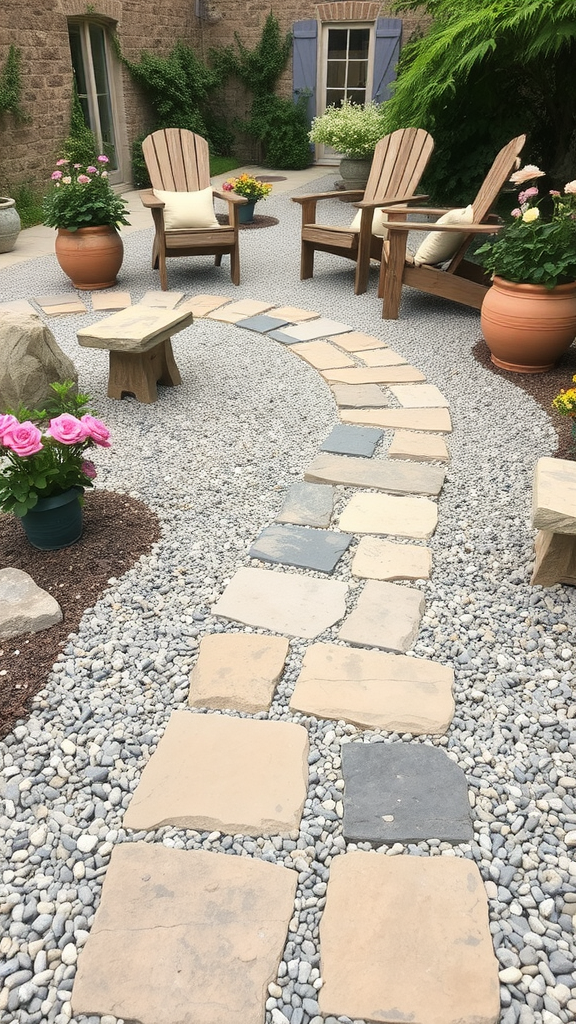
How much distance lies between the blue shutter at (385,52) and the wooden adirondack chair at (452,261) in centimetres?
626

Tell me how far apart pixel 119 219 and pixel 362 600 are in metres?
3.92

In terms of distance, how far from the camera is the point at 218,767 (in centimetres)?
146

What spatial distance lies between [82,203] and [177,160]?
0.97 metres

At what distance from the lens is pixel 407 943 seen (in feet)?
3.73

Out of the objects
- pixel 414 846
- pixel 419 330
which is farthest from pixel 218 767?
pixel 419 330

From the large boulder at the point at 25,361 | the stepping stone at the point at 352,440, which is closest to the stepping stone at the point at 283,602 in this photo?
the stepping stone at the point at 352,440

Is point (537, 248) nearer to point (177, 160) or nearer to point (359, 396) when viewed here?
point (359, 396)

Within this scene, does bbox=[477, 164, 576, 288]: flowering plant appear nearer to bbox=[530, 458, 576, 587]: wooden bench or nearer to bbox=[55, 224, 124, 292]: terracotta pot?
bbox=[530, 458, 576, 587]: wooden bench

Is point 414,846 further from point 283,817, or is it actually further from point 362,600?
point 362,600

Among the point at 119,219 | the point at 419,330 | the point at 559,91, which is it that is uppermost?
the point at 559,91

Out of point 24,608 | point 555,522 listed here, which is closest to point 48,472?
point 24,608

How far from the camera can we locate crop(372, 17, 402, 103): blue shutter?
9469 mm

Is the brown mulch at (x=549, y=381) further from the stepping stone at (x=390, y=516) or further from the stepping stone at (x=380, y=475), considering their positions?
the stepping stone at (x=390, y=516)

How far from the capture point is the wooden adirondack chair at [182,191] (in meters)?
4.84
